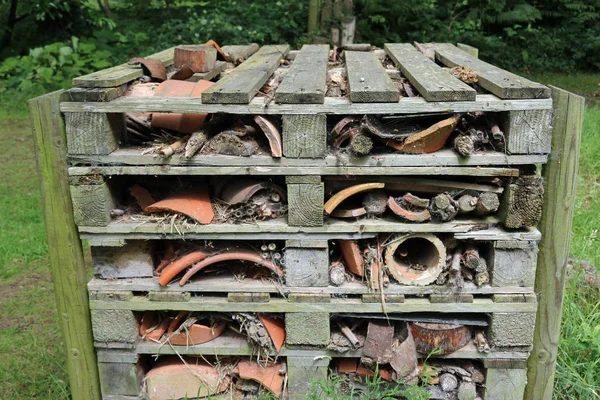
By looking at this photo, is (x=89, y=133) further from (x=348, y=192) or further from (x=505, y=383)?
(x=505, y=383)

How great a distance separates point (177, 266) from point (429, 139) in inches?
48.4

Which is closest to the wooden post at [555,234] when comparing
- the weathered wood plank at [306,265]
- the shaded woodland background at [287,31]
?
the weathered wood plank at [306,265]

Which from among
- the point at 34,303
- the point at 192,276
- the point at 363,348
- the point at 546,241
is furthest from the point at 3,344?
the point at 546,241

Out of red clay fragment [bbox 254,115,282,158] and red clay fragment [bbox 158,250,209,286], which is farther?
red clay fragment [bbox 158,250,209,286]

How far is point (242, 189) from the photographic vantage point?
8.76ft

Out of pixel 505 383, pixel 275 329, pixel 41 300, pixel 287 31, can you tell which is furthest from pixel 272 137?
pixel 287 31

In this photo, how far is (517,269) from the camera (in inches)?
103

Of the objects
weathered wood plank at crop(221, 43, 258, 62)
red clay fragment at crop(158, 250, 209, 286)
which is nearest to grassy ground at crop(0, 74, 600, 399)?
red clay fragment at crop(158, 250, 209, 286)

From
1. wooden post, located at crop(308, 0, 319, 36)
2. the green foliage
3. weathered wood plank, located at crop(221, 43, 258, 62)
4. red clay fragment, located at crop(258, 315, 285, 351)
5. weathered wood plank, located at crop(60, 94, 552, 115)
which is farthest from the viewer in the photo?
wooden post, located at crop(308, 0, 319, 36)

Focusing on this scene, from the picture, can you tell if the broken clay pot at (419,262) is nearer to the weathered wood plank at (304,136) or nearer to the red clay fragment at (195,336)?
the weathered wood plank at (304,136)

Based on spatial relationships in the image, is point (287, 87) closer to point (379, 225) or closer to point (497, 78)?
point (379, 225)

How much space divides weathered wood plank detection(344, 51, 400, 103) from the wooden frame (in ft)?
0.08

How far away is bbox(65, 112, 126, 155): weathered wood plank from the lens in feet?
8.30

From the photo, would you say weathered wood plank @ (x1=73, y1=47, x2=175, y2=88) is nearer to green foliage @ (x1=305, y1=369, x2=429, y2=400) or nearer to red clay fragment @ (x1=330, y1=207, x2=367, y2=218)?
red clay fragment @ (x1=330, y1=207, x2=367, y2=218)
